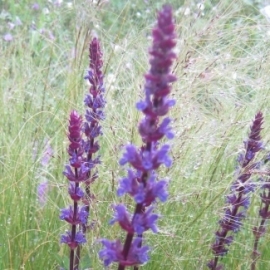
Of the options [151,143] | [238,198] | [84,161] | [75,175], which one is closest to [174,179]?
[238,198]

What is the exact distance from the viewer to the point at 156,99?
85 centimetres

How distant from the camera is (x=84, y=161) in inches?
61.3

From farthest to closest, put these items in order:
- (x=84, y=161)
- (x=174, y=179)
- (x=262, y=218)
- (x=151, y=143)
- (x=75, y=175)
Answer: (x=174, y=179) → (x=262, y=218) → (x=84, y=161) → (x=75, y=175) → (x=151, y=143)

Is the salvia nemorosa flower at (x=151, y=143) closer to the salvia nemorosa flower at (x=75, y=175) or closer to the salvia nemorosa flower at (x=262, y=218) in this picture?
the salvia nemorosa flower at (x=75, y=175)

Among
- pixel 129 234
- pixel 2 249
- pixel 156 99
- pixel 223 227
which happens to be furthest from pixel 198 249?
pixel 156 99

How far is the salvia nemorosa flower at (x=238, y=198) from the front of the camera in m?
1.56

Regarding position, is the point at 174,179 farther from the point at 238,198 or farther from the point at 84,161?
the point at 84,161

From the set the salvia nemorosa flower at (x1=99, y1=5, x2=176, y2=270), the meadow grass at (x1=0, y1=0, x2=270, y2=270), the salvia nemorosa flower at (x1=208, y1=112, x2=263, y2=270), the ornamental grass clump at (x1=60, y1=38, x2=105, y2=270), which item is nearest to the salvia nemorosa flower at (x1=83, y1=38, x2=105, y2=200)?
the ornamental grass clump at (x1=60, y1=38, x2=105, y2=270)

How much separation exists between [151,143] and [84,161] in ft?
2.29

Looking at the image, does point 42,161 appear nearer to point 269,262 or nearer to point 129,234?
point 269,262

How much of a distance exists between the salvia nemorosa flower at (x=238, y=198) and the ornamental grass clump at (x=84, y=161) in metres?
0.37

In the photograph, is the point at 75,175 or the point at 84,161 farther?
the point at 84,161

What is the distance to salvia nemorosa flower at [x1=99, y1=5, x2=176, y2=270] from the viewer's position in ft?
2.70

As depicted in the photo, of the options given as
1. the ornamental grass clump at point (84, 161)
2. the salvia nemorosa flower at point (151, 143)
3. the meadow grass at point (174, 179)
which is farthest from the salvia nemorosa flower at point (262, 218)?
the salvia nemorosa flower at point (151, 143)
